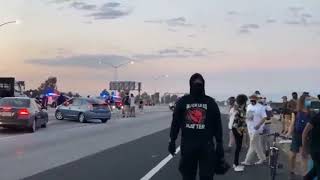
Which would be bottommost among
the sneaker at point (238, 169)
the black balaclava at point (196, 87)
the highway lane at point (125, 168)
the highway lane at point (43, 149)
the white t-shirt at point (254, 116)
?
the highway lane at point (43, 149)

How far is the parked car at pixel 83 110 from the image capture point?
127 ft

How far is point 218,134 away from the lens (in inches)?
332

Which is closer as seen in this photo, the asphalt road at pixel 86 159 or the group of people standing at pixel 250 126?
the asphalt road at pixel 86 159

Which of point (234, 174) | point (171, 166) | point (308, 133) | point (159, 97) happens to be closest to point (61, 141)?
point (171, 166)

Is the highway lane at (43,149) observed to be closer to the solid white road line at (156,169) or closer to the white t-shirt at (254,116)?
the solid white road line at (156,169)

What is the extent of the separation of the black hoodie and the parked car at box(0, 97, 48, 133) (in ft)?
64.4

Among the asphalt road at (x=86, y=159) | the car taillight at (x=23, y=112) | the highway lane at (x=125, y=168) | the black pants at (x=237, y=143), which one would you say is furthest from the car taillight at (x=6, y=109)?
the black pants at (x=237, y=143)

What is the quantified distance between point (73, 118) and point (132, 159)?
2283 centimetres

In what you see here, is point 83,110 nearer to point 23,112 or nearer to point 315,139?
point 23,112

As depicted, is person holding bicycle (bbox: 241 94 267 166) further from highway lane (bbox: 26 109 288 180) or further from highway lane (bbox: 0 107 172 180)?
highway lane (bbox: 0 107 172 180)

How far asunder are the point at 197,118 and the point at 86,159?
9.01 meters

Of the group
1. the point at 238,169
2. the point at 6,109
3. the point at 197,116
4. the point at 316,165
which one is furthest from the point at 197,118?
the point at 6,109

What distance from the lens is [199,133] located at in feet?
27.3

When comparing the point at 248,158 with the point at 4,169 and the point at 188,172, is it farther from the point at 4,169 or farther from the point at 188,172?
the point at 188,172
